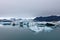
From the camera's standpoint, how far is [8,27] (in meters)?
1.56

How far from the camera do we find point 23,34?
1562 millimetres

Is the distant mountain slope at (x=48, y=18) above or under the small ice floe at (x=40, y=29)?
above

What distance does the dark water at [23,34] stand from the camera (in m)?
1.55

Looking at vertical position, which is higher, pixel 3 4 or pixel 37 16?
pixel 3 4

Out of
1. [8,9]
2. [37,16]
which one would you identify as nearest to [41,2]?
[37,16]

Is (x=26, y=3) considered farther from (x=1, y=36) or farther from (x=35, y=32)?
(x=1, y=36)

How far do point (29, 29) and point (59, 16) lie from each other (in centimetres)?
40

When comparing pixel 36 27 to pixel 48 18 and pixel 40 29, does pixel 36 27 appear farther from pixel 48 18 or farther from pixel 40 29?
pixel 48 18

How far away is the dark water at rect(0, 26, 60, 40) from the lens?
1547mm

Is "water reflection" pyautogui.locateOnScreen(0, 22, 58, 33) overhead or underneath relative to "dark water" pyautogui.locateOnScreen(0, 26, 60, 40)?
overhead

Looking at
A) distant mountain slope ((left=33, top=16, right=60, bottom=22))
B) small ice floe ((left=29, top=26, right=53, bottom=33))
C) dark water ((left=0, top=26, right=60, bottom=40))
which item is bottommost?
dark water ((left=0, top=26, right=60, bottom=40))

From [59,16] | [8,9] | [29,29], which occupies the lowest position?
[29,29]

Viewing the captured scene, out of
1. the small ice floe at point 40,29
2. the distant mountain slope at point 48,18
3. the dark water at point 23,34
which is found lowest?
the dark water at point 23,34

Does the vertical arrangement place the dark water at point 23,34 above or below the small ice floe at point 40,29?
below
